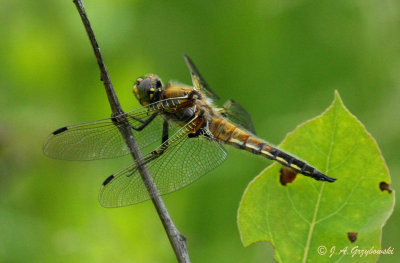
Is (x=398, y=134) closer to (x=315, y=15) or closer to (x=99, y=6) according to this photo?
(x=315, y=15)

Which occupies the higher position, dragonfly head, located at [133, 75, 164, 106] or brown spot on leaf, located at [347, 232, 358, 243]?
dragonfly head, located at [133, 75, 164, 106]

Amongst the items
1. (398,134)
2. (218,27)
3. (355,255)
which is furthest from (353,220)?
(218,27)

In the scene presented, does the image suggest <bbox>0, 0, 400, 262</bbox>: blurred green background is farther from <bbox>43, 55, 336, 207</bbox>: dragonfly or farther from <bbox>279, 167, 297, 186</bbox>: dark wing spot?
<bbox>279, 167, 297, 186</bbox>: dark wing spot

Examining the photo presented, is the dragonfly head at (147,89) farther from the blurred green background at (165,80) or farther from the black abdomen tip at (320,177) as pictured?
the black abdomen tip at (320,177)

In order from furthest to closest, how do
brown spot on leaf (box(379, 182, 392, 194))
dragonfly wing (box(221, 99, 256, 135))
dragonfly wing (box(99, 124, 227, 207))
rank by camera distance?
dragonfly wing (box(221, 99, 256, 135)) < dragonfly wing (box(99, 124, 227, 207)) < brown spot on leaf (box(379, 182, 392, 194))

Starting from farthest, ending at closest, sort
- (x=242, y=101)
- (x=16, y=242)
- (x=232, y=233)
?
1. (x=242, y=101)
2. (x=232, y=233)
3. (x=16, y=242)

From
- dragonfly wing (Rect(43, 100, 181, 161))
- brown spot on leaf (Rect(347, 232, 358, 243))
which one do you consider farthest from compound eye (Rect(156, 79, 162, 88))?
brown spot on leaf (Rect(347, 232, 358, 243))

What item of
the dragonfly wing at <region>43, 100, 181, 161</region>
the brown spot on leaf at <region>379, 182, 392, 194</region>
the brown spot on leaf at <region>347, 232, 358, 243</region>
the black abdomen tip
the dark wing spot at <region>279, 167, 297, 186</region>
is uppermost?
the dragonfly wing at <region>43, 100, 181, 161</region>
